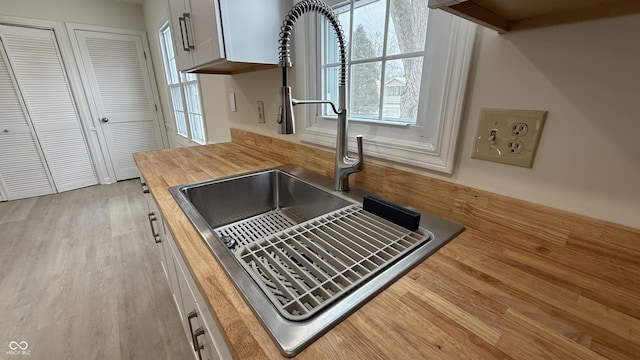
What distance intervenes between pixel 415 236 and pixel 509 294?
0.70ft

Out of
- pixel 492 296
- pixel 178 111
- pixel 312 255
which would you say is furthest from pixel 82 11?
pixel 492 296

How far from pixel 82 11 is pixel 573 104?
463 centimetres

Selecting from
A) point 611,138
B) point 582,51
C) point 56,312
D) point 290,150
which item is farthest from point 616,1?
point 56,312

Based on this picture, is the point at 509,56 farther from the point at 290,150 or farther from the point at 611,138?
the point at 290,150

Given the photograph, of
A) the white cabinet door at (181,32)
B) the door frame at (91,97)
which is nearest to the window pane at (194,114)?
the white cabinet door at (181,32)

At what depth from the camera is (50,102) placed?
9.86 ft

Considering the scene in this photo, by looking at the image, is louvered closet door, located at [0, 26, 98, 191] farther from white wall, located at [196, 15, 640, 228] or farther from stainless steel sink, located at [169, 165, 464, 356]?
white wall, located at [196, 15, 640, 228]

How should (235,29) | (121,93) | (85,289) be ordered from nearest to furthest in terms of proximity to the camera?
(235,29) → (85,289) → (121,93)

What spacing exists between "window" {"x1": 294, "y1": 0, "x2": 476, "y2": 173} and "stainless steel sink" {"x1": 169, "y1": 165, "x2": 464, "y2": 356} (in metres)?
0.21

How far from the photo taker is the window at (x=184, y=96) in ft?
8.90

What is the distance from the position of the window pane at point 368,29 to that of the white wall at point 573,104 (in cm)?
39

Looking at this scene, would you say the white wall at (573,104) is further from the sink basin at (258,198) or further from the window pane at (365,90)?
the sink basin at (258,198)

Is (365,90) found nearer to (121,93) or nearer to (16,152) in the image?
(121,93)

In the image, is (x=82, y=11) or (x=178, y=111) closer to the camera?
(x=82, y=11)
